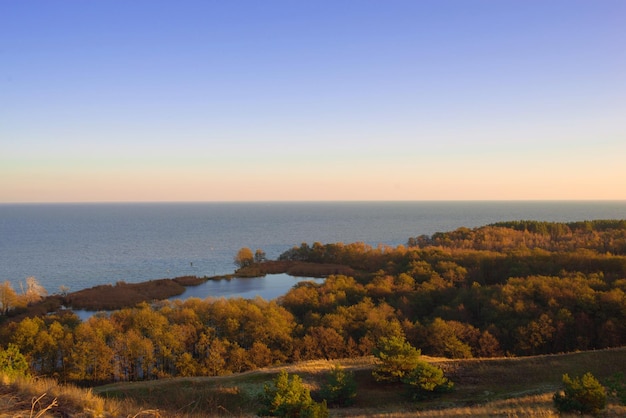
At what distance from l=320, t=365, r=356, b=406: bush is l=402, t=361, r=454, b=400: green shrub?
2.96 m

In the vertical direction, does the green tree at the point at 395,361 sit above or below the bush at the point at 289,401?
below

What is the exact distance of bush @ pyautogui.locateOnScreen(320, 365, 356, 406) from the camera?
67.3 feet

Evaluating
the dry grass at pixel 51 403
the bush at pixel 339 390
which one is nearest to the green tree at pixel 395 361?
the bush at pixel 339 390

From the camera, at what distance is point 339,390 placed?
811 inches

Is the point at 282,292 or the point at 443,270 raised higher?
the point at 443,270

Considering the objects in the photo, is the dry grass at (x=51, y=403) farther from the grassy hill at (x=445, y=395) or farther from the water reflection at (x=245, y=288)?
the water reflection at (x=245, y=288)

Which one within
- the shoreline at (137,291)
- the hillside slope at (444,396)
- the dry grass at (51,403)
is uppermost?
the dry grass at (51,403)

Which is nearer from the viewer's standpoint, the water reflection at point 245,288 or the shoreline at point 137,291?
the shoreline at point 137,291

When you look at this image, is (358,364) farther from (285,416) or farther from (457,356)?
(285,416)

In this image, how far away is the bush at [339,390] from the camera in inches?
807

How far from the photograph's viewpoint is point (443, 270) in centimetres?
5284

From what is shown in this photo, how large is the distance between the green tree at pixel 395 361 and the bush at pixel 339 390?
10.2ft

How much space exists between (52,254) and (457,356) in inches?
3393

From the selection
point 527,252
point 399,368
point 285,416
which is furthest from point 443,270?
point 285,416
